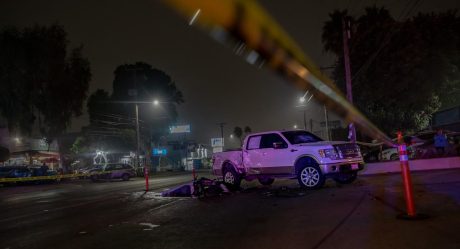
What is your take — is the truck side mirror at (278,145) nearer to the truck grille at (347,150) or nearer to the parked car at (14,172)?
the truck grille at (347,150)

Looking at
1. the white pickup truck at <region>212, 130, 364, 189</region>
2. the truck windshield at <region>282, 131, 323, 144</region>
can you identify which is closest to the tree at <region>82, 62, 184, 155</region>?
the white pickup truck at <region>212, 130, 364, 189</region>

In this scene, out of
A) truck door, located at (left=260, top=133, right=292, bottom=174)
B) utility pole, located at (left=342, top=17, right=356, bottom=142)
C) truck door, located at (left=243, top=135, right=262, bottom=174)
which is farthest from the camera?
utility pole, located at (left=342, top=17, right=356, bottom=142)

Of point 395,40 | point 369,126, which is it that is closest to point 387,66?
point 395,40

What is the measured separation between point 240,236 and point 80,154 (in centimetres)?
6426

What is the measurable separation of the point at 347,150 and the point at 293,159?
164 cm

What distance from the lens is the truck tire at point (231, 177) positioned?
15605 millimetres

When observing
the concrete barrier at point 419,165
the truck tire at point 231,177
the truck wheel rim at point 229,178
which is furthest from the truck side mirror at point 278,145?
the concrete barrier at point 419,165

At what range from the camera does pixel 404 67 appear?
2836 cm

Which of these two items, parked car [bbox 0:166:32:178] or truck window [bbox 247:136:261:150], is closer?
truck window [bbox 247:136:261:150]

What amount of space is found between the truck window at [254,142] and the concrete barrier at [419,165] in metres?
6.25

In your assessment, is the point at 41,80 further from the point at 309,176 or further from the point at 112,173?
the point at 309,176

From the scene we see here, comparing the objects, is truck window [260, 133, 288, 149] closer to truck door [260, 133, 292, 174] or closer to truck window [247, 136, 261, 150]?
truck door [260, 133, 292, 174]

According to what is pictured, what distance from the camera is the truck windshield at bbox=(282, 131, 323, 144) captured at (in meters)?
14.2

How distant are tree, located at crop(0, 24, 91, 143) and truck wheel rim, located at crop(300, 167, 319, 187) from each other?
134 feet
